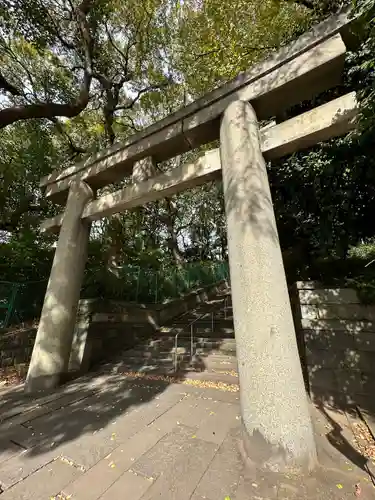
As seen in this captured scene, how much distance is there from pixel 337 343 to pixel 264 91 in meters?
4.17

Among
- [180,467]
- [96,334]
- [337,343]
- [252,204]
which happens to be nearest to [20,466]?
[180,467]

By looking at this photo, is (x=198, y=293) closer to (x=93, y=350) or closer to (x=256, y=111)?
(x=93, y=350)

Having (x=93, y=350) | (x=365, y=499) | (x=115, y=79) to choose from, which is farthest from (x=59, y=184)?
(x=365, y=499)

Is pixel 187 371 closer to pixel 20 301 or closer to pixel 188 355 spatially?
pixel 188 355

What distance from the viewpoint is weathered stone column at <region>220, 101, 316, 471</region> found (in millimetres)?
2566

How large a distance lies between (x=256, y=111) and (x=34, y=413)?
6.23 meters

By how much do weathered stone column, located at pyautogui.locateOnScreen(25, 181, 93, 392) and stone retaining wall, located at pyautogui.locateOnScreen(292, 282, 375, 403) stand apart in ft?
15.7

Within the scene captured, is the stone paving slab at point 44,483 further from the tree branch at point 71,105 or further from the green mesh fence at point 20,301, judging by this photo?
the tree branch at point 71,105

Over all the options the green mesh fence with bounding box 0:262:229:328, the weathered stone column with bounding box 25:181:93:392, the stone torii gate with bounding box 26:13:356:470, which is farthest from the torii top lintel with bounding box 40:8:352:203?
the green mesh fence with bounding box 0:262:229:328

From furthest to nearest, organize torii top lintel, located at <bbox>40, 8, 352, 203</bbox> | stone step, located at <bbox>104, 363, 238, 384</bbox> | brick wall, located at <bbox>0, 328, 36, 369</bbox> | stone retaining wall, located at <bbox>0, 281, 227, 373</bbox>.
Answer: brick wall, located at <bbox>0, 328, 36, 369</bbox>, stone retaining wall, located at <bbox>0, 281, 227, 373</bbox>, stone step, located at <bbox>104, 363, 238, 384</bbox>, torii top lintel, located at <bbox>40, 8, 352, 203</bbox>

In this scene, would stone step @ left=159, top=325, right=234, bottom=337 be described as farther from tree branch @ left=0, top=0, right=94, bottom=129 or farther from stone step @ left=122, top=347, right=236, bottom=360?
tree branch @ left=0, top=0, right=94, bottom=129

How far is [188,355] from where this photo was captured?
5.99m

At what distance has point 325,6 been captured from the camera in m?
5.52

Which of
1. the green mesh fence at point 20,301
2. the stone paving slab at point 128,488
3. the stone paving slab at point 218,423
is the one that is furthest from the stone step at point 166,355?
the green mesh fence at point 20,301
